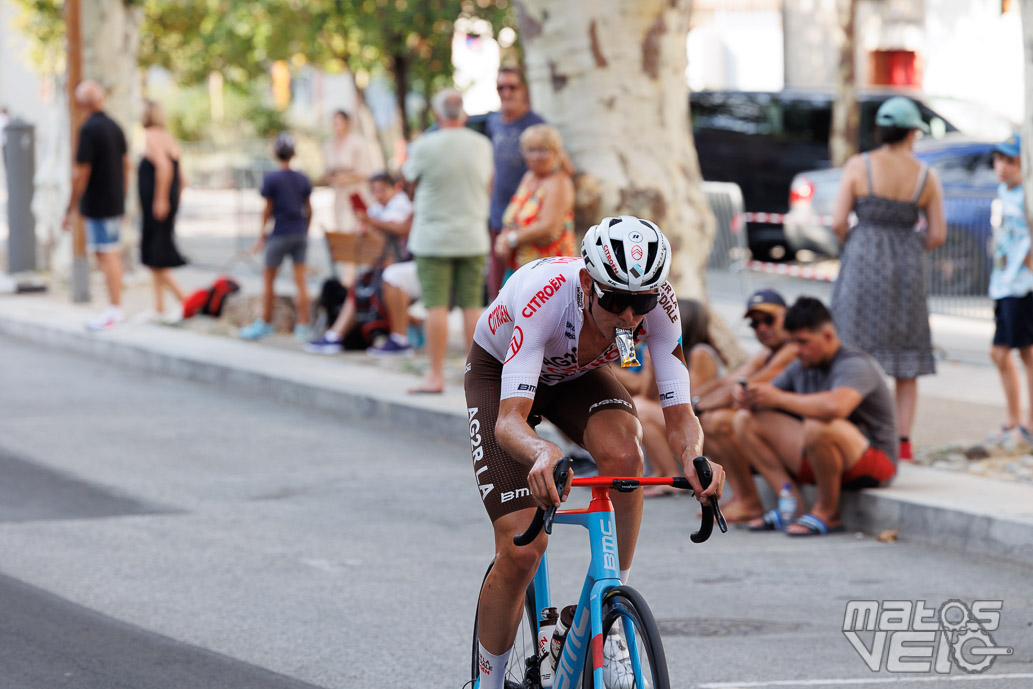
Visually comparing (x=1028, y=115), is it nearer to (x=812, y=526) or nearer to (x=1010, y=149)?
(x=1010, y=149)

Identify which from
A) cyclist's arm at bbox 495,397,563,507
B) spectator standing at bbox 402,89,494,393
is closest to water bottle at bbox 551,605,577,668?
cyclist's arm at bbox 495,397,563,507

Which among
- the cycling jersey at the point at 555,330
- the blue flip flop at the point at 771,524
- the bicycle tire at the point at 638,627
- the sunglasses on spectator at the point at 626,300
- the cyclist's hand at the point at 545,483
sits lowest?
the blue flip flop at the point at 771,524

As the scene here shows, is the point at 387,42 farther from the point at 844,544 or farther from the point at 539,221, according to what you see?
the point at 844,544

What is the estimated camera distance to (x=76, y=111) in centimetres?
1650

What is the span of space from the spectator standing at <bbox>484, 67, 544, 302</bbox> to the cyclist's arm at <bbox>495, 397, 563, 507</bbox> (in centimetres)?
610

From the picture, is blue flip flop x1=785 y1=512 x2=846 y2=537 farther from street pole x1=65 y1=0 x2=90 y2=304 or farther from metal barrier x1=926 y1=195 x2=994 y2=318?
street pole x1=65 y1=0 x2=90 y2=304

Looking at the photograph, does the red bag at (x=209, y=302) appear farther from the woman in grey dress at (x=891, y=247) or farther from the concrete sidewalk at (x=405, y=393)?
the woman in grey dress at (x=891, y=247)

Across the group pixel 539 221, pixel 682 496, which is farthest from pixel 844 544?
pixel 539 221

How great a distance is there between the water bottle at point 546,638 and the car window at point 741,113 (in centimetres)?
1588

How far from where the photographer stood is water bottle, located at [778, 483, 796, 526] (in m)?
7.74

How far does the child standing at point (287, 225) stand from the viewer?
44.8ft

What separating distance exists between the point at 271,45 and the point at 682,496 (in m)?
21.5

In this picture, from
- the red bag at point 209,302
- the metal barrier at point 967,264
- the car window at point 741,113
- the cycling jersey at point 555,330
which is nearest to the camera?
the cycling jersey at point 555,330

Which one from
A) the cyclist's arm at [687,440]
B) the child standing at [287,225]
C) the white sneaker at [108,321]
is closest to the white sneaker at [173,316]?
the white sneaker at [108,321]
